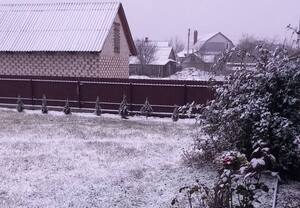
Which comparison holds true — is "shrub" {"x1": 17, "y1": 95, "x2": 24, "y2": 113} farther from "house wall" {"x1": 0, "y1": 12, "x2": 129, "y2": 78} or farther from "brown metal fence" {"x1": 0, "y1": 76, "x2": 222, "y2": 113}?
"house wall" {"x1": 0, "y1": 12, "x2": 129, "y2": 78}

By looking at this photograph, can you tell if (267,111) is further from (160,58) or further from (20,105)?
(160,58)

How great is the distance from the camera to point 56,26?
17344 mm

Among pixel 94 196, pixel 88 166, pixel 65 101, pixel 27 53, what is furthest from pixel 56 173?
pixel 27 53

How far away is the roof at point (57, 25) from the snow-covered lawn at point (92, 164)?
5587 millimetres

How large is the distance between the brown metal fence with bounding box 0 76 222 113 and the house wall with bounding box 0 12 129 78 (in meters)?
1.72

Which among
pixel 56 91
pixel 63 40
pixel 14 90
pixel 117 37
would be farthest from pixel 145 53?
pixel 56 91

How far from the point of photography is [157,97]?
44.5 feet

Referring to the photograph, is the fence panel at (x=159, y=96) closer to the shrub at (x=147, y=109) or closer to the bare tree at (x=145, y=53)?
the shrub at (x=147, y=109)

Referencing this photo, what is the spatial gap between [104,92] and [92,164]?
7.13 metres

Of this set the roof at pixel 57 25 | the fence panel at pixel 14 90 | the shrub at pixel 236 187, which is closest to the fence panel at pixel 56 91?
the fence panel at pixel 14 90

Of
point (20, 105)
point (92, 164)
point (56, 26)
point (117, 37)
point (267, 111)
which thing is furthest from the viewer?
point (117, 37)

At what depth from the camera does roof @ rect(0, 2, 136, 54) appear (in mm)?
16156

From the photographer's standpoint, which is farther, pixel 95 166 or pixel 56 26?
pixel 56 26

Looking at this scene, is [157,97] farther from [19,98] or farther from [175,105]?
[19,98]
